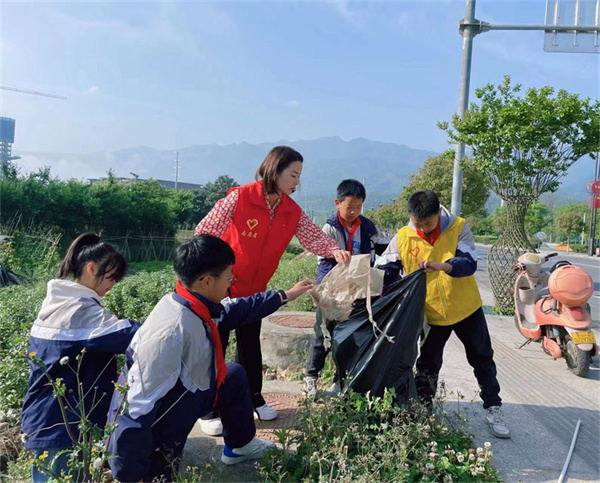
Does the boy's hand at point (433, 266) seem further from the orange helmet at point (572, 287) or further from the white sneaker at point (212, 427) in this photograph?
the orange helmet at point (572, 287)

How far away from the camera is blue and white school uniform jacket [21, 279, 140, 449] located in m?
2.20

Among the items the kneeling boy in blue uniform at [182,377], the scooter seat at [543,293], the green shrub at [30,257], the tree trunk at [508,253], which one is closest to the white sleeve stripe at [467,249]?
the kneeling boy in blue uniform at [182,377]

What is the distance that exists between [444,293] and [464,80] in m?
5.69

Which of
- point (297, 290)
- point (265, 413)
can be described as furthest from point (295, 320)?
point (297, 290)

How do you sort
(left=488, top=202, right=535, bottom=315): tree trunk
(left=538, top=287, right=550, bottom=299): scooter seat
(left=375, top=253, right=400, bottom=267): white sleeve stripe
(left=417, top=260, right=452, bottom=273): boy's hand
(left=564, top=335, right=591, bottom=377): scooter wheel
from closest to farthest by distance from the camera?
(left=417, top=260, right=452, bottom=273): boy's hand
(left=375, top=253, right=400, bottom=267): white sleeve stripe
(left=564, top=335, right=591, bottom=377): scooter wheel
(left=538, top=287, right=550, bottom=299): scooter seat
(left=488, top=202, right=535, bottom=315): tree trunk

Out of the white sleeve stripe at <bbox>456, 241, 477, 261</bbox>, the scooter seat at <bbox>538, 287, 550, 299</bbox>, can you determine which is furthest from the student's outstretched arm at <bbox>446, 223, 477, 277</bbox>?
the scooter seat at <bbox>538, 287, 550, 299</bbox>

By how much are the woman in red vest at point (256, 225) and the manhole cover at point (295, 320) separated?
189cm

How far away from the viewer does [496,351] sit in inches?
213

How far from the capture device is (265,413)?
305 centimetres

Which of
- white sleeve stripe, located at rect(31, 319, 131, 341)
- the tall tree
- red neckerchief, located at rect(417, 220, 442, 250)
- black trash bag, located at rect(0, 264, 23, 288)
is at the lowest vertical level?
black trash bag, located at rect(0, 264, 23, 288)

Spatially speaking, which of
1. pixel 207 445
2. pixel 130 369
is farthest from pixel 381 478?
pixel 130 369

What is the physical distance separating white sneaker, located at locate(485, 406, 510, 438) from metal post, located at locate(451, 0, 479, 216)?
4648 millimetres

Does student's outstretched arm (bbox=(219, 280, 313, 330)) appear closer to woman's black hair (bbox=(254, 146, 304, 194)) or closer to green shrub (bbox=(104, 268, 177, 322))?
woman's black hair (bbox=(254, 146, 304, 194))

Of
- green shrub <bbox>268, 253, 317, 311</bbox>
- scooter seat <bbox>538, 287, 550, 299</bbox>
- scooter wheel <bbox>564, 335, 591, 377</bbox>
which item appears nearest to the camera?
scooter wheel <bbox>564, 335, 591, 377</bbox>
